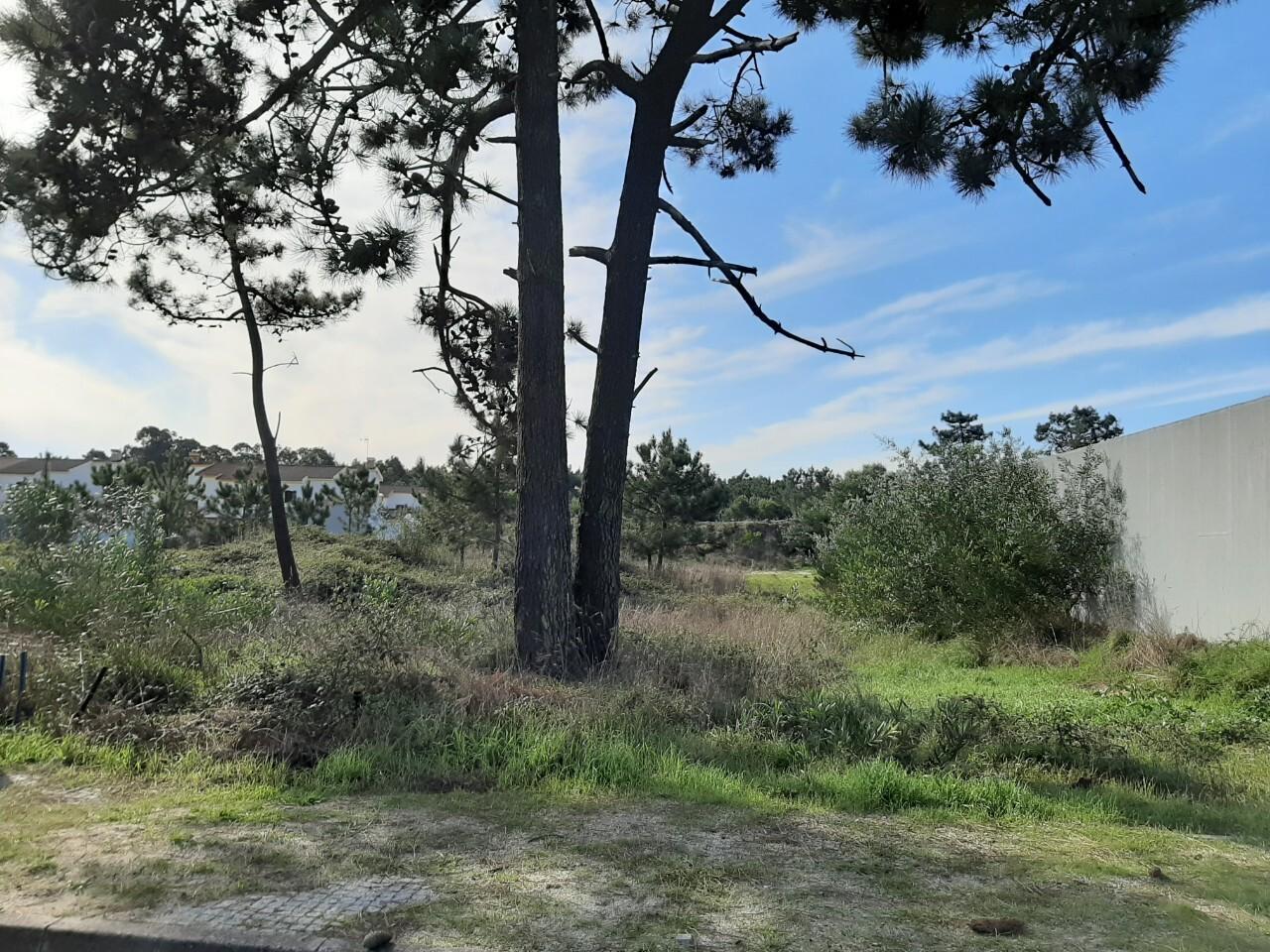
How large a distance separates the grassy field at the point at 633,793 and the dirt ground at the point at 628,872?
18 mm

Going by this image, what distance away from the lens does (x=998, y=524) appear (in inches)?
508

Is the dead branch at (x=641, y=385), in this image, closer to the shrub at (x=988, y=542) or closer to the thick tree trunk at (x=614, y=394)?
the thick tree trunk at (x=614, y=394)

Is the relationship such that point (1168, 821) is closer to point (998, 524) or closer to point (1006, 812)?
point (1006, 812)

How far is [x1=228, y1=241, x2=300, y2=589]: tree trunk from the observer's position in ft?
54.4

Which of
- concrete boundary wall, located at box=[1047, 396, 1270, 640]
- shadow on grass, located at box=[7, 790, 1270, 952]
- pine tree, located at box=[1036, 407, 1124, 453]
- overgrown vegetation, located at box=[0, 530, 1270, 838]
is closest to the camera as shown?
shadow on grass, located at box=[7, 790, 1270, 952]

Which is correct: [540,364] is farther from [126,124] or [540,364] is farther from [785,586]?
[785,586]

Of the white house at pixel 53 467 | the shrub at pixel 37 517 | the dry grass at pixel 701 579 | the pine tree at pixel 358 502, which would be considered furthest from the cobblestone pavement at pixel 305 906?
the white house at pixel 53 467

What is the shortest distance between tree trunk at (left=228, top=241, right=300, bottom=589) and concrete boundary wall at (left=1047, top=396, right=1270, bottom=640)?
13.4m

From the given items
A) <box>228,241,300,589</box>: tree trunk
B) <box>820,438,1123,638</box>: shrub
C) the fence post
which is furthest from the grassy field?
<box>228,241,300,589</box>: tree trunk

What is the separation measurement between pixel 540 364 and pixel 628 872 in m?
5.87

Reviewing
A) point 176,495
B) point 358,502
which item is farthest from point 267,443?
point 358,502

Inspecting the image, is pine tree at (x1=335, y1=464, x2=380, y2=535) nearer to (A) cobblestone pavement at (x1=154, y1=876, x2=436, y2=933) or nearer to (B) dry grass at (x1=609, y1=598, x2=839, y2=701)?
(B) dry grass at (x1=609, y1=598, x2=839, y2=701)

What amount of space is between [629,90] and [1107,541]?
8.98 meters

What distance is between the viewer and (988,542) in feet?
42.9
